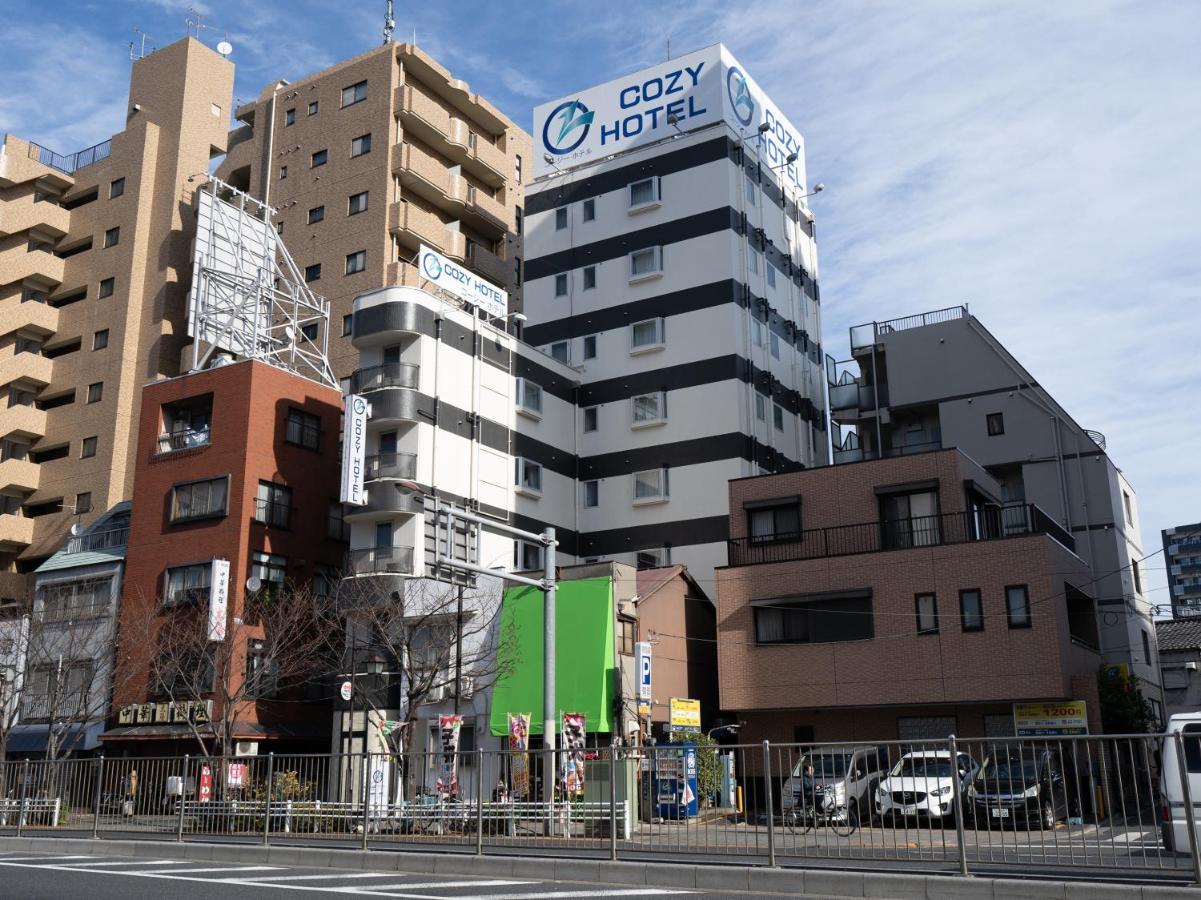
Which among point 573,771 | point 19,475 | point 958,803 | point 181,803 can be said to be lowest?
point 181,803

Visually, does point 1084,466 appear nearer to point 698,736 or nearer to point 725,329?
point 725,329

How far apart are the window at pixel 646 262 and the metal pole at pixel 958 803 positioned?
3968 cm

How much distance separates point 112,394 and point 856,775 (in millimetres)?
52507

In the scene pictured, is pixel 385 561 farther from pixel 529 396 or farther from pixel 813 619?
pixel 813 619

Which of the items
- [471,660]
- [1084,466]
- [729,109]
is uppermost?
[729,109]

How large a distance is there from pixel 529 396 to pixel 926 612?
20.7 meters

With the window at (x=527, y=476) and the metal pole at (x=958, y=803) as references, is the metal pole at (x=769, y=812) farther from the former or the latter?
the window at (x=527, y=476)

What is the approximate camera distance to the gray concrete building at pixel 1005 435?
47156 mm

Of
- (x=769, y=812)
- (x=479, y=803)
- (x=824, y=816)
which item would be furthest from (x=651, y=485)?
(x=824, y=816)

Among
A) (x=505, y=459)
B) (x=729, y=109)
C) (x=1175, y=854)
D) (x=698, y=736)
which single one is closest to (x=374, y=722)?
(x=698, y=736)

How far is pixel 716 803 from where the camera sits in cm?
1642

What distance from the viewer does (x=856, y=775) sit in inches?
571

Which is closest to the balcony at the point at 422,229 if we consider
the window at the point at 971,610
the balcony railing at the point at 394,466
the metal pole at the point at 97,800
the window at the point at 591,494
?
the window at the point at 591,494

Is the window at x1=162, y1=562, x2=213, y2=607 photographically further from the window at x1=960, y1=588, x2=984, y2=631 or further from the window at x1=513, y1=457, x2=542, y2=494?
the window at x1=960, y1=588, x2=984, y2=631
